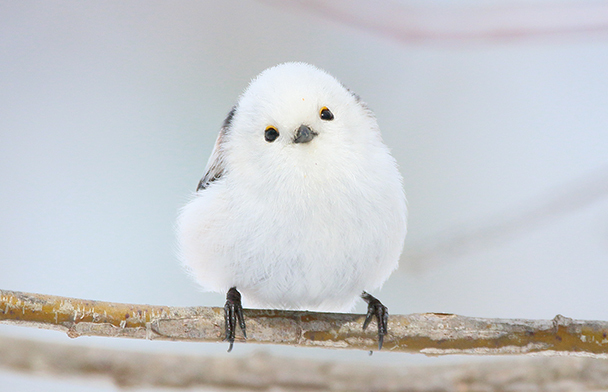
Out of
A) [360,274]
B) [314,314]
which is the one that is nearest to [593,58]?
[360,274]

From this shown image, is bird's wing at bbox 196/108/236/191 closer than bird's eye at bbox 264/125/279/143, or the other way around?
bird's eye at bbox 264/125/279/143

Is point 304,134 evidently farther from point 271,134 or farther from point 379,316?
point 379,316

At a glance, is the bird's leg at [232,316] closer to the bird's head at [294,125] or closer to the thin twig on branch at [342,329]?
the thin twig on branch at [342,329]

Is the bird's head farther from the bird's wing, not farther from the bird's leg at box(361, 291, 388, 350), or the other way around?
the bird's leg at box(361, 291, 388, 350)

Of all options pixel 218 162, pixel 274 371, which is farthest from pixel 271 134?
pixel 274 371

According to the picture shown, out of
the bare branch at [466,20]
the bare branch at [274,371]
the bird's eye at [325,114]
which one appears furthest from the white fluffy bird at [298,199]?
the bare branch at [274,371]

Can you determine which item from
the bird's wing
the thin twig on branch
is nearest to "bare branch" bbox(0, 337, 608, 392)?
the thin twig on branch

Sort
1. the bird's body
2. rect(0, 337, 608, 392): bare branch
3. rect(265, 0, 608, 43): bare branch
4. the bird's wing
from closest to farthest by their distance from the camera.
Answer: rect(265, 0, 608, 43): bare branch
the bird's body
the bird's wing
rect(0, 337, 608, 392): bare branch
